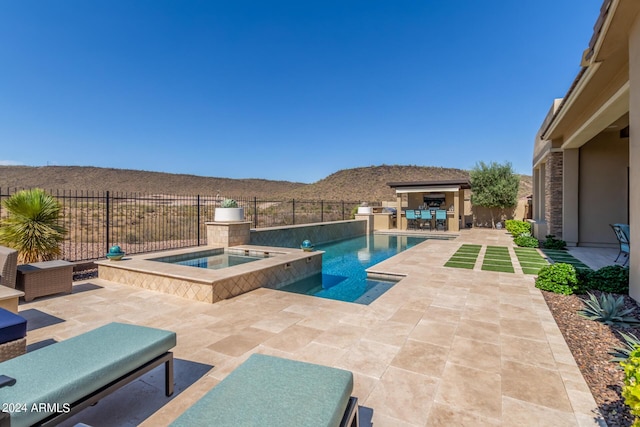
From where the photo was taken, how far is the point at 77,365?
1845 mm

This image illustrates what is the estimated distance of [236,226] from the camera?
355 inches

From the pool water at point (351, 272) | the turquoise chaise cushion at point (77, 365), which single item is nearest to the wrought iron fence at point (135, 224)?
the pool water at point (351, 272)

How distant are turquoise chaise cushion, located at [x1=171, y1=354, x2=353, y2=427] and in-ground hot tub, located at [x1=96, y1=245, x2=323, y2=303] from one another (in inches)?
118

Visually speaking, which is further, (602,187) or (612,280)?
(602,187)

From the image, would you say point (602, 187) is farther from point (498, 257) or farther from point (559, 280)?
point (559, 280)

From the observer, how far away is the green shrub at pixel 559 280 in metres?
4.93

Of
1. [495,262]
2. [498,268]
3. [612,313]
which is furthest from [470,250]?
[612,313]

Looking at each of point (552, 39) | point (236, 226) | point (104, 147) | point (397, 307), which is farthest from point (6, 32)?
point (104, 147)

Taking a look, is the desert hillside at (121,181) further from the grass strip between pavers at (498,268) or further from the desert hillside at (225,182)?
the grass strip between pavers at (498,268)

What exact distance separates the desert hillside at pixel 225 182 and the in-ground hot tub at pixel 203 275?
110 ft

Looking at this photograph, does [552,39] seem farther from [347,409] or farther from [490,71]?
[347,409]

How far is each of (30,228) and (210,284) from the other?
405 cm

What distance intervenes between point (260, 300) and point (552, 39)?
40.8ft

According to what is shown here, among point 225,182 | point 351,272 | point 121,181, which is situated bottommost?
point 351,272
